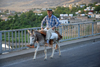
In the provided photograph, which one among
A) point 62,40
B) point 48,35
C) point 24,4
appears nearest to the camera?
point 48,35

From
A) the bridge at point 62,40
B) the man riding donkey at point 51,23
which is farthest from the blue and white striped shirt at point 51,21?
the bridge at point 62,40

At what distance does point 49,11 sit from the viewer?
811 cm

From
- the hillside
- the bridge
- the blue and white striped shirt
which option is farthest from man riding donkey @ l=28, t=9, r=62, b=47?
the hillside

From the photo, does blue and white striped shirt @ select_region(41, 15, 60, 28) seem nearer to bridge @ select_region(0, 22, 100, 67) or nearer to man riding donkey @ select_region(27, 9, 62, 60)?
man riding donkey @ select_region(27, 9, 62, 60)

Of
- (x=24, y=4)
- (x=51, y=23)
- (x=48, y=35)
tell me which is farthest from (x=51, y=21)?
(x=24, y=4)

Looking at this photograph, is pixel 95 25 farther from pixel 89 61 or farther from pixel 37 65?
pixel 37 65

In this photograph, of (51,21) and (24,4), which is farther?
(24,4)

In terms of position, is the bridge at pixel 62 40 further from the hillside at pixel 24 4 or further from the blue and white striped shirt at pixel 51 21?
the hillside at pixel 24 4

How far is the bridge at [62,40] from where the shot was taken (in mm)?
8211

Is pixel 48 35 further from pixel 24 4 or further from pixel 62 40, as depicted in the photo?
pixel 24 4

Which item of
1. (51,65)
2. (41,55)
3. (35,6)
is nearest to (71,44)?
(41,55)

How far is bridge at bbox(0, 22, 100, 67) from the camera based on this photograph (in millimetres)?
8211

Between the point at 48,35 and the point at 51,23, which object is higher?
the point at 51,23

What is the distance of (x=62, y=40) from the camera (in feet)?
37.9
